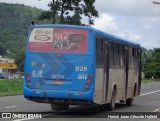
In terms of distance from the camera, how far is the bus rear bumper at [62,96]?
16.1 meters

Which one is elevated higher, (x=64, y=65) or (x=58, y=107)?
(x=64, y=65)

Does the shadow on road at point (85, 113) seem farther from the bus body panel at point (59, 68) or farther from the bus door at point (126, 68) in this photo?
the bus door at point (126, 68)

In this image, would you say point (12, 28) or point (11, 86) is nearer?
point (11, 86)

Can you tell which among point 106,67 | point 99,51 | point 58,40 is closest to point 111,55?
point 106,67

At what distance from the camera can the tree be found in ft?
139

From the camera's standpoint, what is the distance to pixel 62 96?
1612cm

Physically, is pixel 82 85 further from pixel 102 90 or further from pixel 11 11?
pixel 11 11

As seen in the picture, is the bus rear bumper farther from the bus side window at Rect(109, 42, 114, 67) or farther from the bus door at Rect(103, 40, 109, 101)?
the bus side window at Rect(109, 42, 114, 67)

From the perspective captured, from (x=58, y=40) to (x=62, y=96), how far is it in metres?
1.93

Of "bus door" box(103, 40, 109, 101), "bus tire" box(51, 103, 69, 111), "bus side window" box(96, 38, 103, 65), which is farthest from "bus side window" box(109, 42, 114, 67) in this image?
"bus tire" box(51, 103, 69, 111)

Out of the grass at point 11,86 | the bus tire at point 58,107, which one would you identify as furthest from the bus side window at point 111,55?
the grass at point 11,86

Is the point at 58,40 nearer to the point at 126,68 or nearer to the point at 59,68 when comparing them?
the point at 59,68

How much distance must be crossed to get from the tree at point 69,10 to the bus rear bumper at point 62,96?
2595cm

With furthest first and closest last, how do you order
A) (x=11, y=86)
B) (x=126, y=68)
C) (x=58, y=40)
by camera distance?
(x=11, y=86)
(x=126, y=68)
(x=58, y=40)
